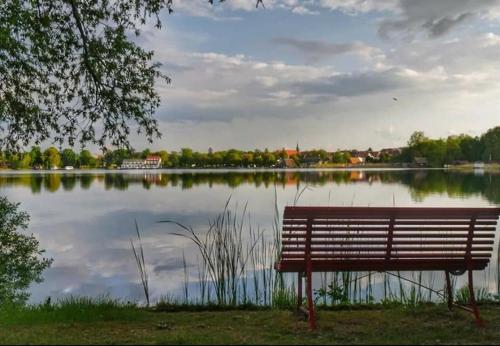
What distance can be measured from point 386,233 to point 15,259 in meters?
5.78

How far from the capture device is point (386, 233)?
15.9ft

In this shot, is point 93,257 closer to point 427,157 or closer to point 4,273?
point 4,273

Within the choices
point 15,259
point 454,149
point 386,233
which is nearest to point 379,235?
point 386,233

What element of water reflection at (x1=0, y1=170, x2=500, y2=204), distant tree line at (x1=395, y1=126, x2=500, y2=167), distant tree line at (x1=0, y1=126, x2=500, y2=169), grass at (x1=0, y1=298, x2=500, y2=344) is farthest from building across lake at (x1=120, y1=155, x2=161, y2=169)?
grass at (x1=0, y1=298, x2=500, y2=344)

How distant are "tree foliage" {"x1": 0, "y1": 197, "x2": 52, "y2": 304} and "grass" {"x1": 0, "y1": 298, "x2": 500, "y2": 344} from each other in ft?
6.09

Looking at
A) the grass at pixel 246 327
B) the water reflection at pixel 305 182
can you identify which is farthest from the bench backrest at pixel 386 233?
the water reflection at pixel 305 182

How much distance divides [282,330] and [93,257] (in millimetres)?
12306

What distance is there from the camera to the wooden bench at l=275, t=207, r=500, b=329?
4648mm

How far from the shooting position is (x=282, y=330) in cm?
446

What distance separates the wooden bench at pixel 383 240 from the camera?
183 inches

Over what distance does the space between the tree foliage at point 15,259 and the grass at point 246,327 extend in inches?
73.0

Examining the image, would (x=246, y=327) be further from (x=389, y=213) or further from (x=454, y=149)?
(x=454, y=149)

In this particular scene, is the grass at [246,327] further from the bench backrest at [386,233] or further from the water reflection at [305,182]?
the water reflection at [305,182]

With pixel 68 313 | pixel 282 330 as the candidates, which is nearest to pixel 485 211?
pixel 282 330
